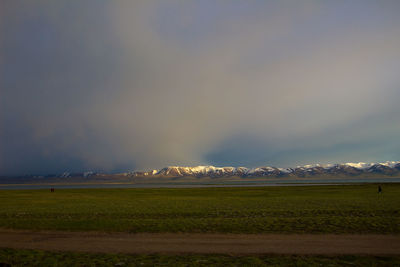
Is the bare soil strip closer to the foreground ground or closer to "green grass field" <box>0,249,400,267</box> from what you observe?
the foreground ground

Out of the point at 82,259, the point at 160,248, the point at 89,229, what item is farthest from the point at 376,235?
the point at 89,229

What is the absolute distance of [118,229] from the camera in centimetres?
2155

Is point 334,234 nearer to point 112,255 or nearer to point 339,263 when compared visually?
point 339,263

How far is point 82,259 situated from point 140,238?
5.32 m

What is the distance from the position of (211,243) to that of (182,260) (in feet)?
12.5

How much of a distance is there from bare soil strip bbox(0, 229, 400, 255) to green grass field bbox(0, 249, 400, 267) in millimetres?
1008

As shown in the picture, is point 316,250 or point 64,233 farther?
point 64,233

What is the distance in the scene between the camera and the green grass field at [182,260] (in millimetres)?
12374

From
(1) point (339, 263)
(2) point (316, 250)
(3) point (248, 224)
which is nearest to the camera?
(1) point (339, 263)

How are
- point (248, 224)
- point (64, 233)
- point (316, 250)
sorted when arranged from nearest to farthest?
point (316, 250), point (64, 233), point (248, 224)

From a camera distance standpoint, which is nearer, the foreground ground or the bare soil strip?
the foreground ground

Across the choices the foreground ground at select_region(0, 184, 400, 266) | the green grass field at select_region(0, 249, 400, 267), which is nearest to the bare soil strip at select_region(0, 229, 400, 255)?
the foreground ground at select_region(0, 184, 400, 266)

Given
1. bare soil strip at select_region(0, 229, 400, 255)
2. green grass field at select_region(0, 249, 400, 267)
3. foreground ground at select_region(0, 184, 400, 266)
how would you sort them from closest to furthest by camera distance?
1. green grass field at select_region(0, 249, 400, 267)
2. foreground ground at select_region(0, 184, 400, 266)
3. bare soil strip at select_region(0, 229, 400, 255)

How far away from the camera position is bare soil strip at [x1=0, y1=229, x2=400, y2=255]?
14766 millimetres
